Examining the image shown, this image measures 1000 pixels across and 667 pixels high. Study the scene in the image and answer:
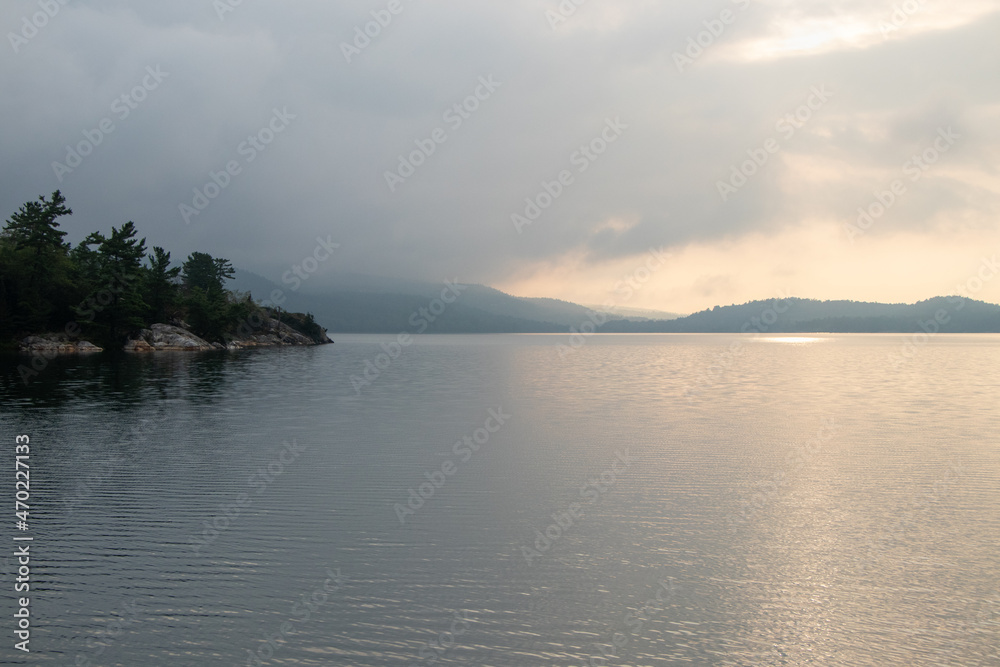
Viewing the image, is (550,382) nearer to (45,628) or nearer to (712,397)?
(712,397)

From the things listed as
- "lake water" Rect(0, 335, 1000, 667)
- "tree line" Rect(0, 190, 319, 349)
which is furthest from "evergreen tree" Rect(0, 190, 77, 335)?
"lake water" Rect(0, 335, 1000, 667)

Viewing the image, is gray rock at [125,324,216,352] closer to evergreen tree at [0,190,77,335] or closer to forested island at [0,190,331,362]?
forested island at [0,190,331,362]

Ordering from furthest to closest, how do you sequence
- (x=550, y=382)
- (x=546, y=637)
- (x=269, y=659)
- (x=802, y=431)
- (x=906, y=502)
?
(x=550, y=382) → (x=802, y=431) → (x=906, y=502) → (x=546, y=637) → (x=269, y=659)

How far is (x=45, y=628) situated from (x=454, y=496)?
447 inches

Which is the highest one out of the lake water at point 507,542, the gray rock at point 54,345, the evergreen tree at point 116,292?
the evergreen tree at point 116,292

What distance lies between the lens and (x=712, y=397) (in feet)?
170

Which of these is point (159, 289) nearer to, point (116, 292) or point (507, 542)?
point (116, 292)

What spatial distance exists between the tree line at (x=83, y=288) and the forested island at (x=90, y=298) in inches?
5.1

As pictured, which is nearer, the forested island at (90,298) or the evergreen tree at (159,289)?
the forested island at (90,298)

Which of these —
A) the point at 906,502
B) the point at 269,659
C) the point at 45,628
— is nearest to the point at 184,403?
the point at 45,628

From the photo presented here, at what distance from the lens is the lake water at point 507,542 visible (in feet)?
36.6

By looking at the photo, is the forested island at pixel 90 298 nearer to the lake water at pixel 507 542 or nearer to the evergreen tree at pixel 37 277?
the evergreen tree at pixel 37 277

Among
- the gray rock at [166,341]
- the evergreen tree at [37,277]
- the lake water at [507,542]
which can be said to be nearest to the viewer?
the lake water at [507,542]

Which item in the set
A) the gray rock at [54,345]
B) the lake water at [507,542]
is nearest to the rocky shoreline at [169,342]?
the gray rock at [54,345]
